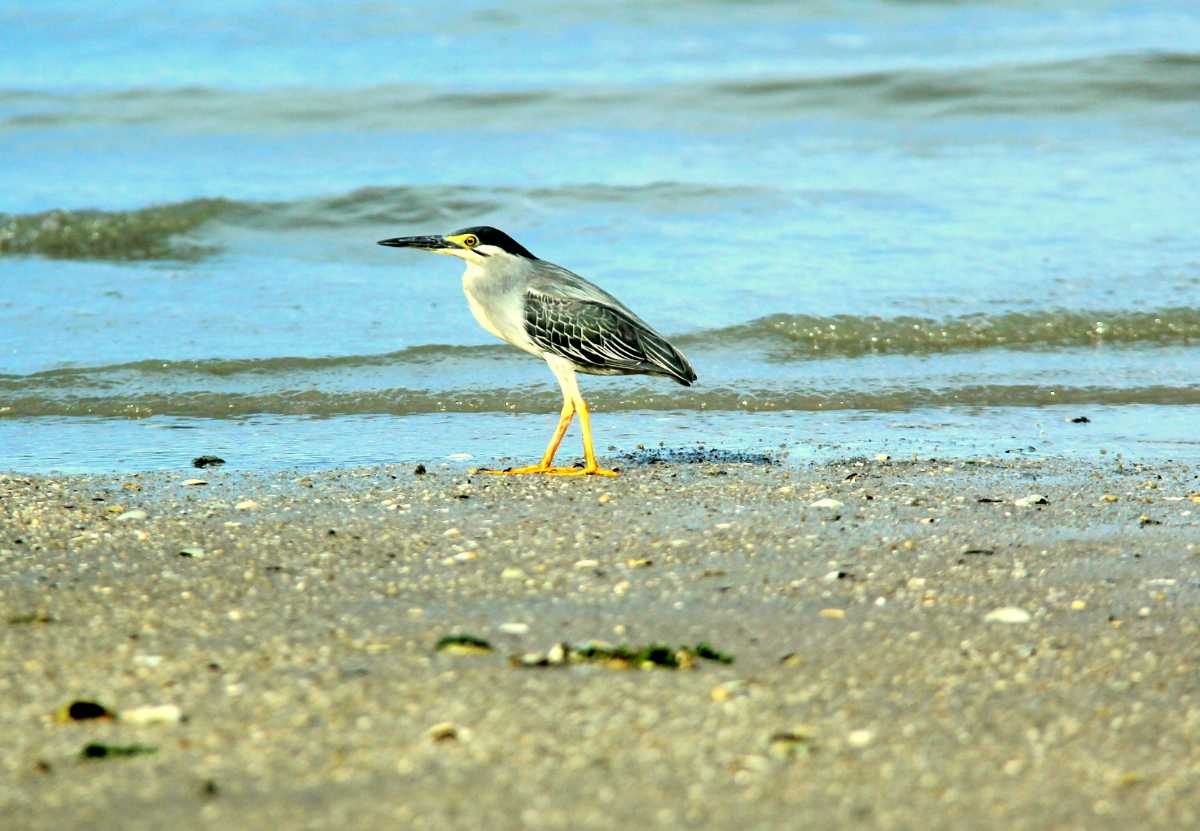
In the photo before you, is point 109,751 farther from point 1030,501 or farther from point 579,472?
point 1030,501

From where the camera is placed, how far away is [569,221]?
46.9 ft

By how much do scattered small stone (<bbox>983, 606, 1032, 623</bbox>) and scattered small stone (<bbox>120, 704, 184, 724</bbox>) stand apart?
2.45m

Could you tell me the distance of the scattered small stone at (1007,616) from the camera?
496 centimetres

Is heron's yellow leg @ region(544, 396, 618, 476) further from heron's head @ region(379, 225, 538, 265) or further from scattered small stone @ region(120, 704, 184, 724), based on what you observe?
scattered small stone @ region(120, 704, 184, 724)

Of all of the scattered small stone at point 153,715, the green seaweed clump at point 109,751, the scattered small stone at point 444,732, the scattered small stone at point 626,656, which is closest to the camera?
the green seaweed clump at point 109,751

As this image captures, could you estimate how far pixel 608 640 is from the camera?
15.5 ft

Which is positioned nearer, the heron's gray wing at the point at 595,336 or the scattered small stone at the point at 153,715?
the scattered small stone at the point at 153,715

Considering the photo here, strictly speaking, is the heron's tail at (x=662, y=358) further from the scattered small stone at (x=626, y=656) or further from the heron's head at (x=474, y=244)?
the scattered small stone at (x=626, y=656)

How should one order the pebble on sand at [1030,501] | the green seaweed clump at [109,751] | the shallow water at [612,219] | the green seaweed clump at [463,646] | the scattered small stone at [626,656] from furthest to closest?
1. the shallow water at [612,219]
2. the pebble on sand at [1030,501]
3. the green seaweed clump at [463,646]
4. the scattered small stone at [626,656]
5. the green seaweed clump at [109,751]

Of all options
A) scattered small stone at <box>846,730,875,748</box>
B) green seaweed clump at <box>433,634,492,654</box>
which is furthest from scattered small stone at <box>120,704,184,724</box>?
scattered small stone at <box>846,730,875,748</box>

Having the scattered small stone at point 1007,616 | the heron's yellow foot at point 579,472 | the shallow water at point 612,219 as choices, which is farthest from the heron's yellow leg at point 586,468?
the scattered small stone at point 1007,616

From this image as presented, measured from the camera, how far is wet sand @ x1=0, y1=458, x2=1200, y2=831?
142 inches

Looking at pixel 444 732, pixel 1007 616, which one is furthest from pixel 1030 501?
pixel 444 732

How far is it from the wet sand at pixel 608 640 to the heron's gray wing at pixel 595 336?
0.71 meters
